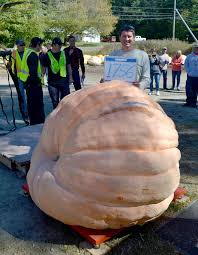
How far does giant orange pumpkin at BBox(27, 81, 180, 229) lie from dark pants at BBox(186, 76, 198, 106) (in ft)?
22.5

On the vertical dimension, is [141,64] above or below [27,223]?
above

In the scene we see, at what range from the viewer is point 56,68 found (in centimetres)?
710

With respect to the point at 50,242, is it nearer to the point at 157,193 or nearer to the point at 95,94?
the point at 157,193

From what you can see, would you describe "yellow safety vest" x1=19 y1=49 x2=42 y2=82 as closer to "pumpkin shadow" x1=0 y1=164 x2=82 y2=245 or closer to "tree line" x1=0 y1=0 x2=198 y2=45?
"pumpkin shadow" x1=0 y1=164 x2=82 y2=245

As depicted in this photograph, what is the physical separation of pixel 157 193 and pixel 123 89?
3.53 feet

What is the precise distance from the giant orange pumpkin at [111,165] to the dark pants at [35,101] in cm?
388

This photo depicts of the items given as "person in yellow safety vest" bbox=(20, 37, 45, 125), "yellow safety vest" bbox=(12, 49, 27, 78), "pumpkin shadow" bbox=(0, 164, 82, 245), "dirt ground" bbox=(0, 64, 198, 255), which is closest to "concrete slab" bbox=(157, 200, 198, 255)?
"dirt ground" bbox=(0, 64, 198, 255)

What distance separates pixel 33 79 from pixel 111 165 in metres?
4.58

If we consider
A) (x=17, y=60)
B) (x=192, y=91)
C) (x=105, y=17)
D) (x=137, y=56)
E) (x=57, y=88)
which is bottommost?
(x=192, y=91)

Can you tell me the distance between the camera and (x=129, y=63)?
4492mm

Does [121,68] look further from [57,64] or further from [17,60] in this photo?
[17,60]

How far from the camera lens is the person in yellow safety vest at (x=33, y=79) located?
6.99 meters

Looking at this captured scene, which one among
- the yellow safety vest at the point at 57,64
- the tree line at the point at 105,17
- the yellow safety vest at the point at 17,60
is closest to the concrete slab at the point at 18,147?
the yellow safety vest at the point at 57,64

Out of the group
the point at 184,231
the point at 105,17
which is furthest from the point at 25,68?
the point at 105,17
